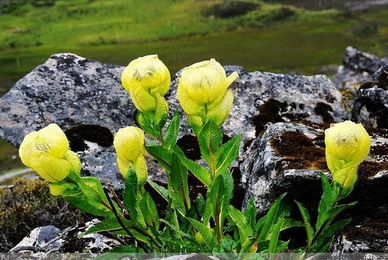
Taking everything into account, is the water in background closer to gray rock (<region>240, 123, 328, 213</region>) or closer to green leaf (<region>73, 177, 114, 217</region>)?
gray rock (<region>240, 123, 328, 213</region>)

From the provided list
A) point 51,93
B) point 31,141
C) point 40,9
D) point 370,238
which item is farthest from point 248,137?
point 40,9

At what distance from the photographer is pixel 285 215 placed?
160 inches

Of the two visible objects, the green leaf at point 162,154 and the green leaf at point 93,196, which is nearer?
the green leaf at point 93,196

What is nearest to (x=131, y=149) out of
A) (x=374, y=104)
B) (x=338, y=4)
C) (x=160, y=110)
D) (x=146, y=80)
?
(x=160, y=110)

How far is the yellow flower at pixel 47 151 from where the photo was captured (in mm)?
3348

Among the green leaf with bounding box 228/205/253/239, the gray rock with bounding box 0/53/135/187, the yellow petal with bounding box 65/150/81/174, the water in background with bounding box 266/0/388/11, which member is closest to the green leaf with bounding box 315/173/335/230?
the green leaf with bounding box 228/205/253/239

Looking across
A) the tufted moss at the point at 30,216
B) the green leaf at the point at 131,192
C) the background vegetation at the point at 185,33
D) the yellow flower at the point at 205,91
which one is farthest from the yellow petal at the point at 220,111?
the background vegetation at the point at 185,33

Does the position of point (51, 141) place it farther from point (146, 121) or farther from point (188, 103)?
point (188, 103)

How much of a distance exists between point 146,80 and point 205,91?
0.36 meters

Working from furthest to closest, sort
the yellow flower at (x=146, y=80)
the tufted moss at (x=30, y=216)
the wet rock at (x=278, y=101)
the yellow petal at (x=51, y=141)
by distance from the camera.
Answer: the tufted moss at (x=30, y=216)
the wet rock at (x=278, y=101)
the yellow flower at (x=146, y=80)
the yellow petal at (x=51, y=141)

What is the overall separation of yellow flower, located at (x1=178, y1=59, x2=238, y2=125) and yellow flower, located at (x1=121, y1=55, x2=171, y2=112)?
0.15m

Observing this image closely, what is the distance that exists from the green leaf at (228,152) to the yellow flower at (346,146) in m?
0.55

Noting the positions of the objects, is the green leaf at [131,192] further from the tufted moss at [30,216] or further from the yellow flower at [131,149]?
the tufted moss at [30,216]

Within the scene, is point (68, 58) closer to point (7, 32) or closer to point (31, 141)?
point (31, 141)
